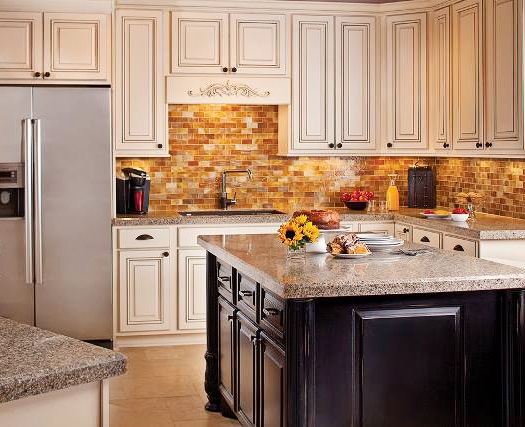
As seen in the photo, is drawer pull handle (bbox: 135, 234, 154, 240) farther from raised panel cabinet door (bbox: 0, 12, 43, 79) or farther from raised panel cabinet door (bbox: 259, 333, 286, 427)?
raised panel cabinet door (bbox: 259, 333, 286, 427)

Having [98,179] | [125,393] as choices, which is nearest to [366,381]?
[125,393]

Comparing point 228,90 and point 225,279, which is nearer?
point 225,279

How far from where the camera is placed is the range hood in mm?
6617

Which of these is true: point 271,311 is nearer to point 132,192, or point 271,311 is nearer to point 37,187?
point 37,187

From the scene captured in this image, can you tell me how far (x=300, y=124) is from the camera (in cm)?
687

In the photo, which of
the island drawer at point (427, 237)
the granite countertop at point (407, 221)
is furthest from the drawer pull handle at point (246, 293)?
the island drawer at point (427, 237)

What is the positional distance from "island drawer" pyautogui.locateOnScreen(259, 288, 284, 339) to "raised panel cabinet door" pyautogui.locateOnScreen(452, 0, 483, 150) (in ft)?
9.15

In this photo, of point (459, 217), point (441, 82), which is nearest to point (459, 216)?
point (459, 217)

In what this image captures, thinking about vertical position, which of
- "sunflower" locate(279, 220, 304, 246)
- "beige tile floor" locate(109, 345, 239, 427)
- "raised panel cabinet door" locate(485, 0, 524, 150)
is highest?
"raised panel cabinet door" locate(485, 0, 524, 150)

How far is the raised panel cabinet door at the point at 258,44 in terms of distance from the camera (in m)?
6.71

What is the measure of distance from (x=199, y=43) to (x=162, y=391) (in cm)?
272

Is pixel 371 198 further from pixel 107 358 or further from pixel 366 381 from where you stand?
pixel 107 358

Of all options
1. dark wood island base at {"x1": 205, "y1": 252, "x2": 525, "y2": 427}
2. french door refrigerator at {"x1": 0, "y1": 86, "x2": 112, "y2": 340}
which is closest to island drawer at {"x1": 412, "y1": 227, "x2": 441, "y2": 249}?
french door refrigerator at {"x1": 0, "y1": 86, "x2": 112, "y2": 340}

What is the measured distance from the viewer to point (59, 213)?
6.13 m
